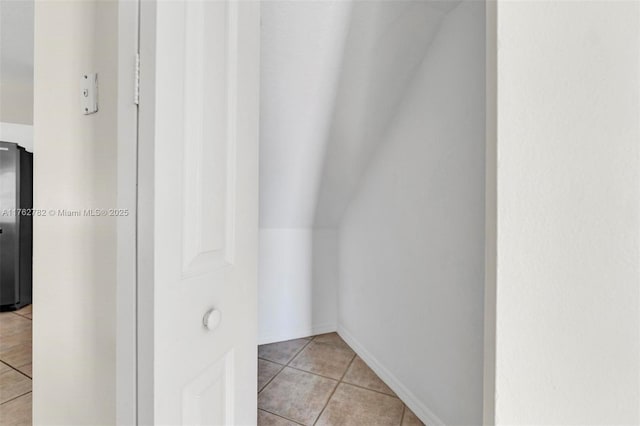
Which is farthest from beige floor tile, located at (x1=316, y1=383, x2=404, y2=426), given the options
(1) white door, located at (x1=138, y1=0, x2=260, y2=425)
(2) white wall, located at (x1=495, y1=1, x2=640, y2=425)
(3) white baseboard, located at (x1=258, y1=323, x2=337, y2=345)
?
(2) white wall, located at (x1=495, y1=1, x2=640, y2=425)

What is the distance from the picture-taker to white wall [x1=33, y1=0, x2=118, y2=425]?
0.54m

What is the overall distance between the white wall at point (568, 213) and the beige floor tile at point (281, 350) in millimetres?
1658

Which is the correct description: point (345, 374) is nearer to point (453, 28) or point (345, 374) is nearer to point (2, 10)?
point (453, 28)

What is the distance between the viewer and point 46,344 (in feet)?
2.17

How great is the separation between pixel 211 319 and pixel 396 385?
140cm

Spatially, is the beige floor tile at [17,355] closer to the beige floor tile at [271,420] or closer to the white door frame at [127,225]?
the beige floor tile at [271,420]

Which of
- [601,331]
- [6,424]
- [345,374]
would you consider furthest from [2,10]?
[345,374]

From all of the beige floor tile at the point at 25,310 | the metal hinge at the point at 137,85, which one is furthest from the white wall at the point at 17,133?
the metal hinge at the point at 137,85

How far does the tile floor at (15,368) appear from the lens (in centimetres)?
107

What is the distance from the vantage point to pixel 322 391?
1537 mm

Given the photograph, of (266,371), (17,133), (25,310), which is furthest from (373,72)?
(25,310)

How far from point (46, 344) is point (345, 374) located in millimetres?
1484

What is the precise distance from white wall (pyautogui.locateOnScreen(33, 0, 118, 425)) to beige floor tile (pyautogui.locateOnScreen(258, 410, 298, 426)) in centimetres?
90

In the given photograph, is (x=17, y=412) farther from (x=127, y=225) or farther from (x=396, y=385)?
(x=396, y=385)
